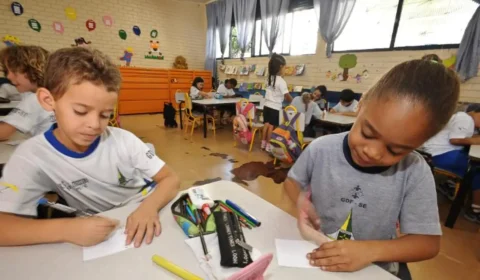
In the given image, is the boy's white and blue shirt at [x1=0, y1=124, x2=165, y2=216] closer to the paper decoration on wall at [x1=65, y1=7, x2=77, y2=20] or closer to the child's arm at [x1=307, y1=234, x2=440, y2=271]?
the child's arm at [x1=307, y1=234, x2=440, y2=271]

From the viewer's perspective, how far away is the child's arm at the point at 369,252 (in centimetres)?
54

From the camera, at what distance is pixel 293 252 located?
587 mm

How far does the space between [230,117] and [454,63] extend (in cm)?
398

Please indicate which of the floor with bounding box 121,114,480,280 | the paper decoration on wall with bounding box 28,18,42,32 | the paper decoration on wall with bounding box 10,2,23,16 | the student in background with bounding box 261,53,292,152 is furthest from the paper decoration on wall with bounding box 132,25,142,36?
the student in background with bounding box 261,53,292,152

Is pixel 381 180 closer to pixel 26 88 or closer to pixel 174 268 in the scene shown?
pixel 174 268

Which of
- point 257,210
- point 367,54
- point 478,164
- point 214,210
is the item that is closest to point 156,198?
point 214,210

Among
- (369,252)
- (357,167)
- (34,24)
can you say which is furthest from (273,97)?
(34,24)

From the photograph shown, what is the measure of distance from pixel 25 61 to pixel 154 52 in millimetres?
6051

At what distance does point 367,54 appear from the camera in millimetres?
4160

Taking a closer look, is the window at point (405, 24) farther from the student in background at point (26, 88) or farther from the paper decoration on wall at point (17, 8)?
the paper decoration on wall at point (17, 8)

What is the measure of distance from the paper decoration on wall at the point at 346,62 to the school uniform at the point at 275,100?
153 cm

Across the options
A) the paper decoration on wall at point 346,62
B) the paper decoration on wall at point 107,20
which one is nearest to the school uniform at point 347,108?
the paper decoration on wall at point 346,62

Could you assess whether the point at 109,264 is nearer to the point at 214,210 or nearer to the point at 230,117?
the point at 214,210

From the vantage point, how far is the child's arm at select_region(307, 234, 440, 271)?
0.54m
